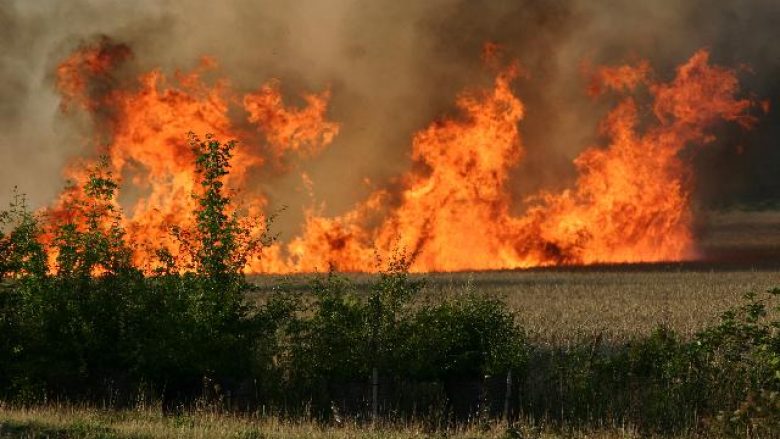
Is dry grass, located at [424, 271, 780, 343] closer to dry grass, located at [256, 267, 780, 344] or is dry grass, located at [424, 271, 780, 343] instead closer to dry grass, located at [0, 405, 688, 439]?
dry grass, located at [256, 267, 780, 344]

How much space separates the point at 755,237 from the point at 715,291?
9503cm

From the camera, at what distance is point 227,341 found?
19703mm

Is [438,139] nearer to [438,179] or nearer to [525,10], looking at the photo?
[438,179]

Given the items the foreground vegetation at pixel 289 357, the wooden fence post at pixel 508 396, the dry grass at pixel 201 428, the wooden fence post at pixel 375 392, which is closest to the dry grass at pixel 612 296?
the foreground vegetation at pixel 289 357

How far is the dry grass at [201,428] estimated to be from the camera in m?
16.4

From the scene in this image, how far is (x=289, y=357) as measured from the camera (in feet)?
67.4

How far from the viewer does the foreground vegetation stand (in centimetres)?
1927

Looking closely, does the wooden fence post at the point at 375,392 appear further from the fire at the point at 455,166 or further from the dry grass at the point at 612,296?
the fire at the point at 455,166

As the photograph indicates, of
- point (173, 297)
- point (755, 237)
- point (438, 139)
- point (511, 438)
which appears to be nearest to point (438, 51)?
point (438, 139)

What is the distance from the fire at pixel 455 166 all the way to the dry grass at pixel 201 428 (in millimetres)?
28282

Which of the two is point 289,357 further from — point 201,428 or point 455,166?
point 455,166

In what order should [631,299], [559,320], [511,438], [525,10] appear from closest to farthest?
[511,438]
[559,320]
[631,299]
[525,10]

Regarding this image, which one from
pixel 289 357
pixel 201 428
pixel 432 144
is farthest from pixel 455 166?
pixel 201 428

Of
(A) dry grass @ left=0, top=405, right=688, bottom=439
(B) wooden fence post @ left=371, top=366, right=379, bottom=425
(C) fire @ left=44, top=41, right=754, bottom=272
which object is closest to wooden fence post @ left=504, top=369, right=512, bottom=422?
(A) dry grass @ left=0, top=405, right=688, bottom=439
